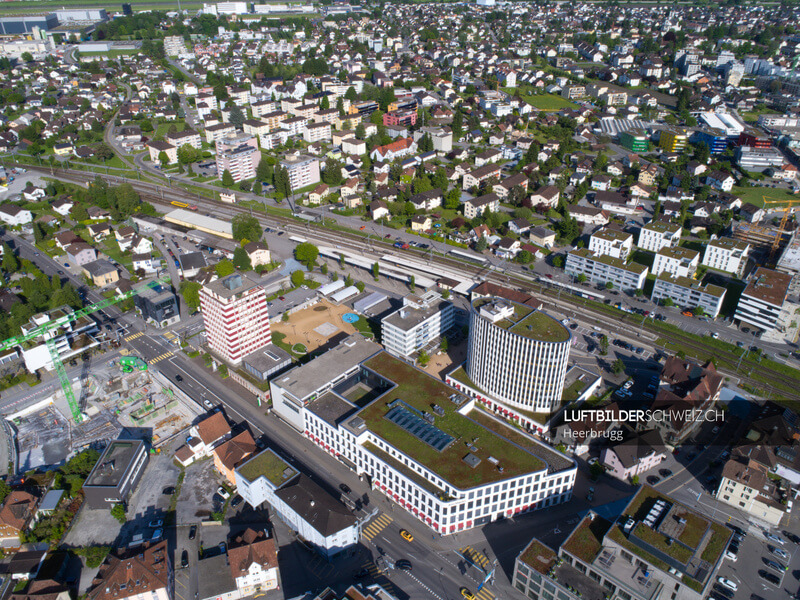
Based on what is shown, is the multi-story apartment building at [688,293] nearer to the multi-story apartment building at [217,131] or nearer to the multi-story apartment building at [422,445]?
the multi-story apartment building at [422,445]

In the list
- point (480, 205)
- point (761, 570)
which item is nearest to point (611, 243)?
point (480, 205)

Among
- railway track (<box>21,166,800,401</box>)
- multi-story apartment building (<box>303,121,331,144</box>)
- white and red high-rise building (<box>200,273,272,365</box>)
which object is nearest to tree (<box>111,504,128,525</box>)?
white and red high-rise building (<box>200,273,272,365</box>)

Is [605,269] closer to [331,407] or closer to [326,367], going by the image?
[326,367]

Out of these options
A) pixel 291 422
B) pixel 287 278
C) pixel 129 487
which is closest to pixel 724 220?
pixel 287 278

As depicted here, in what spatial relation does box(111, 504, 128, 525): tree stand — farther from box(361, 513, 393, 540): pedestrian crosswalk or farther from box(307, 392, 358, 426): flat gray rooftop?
box(361, 513, 393, 540): pedestrian crosswalk

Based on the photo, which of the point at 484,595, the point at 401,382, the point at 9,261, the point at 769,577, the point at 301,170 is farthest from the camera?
the point at 301,170

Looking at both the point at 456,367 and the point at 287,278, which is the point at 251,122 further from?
the point at 456,367
